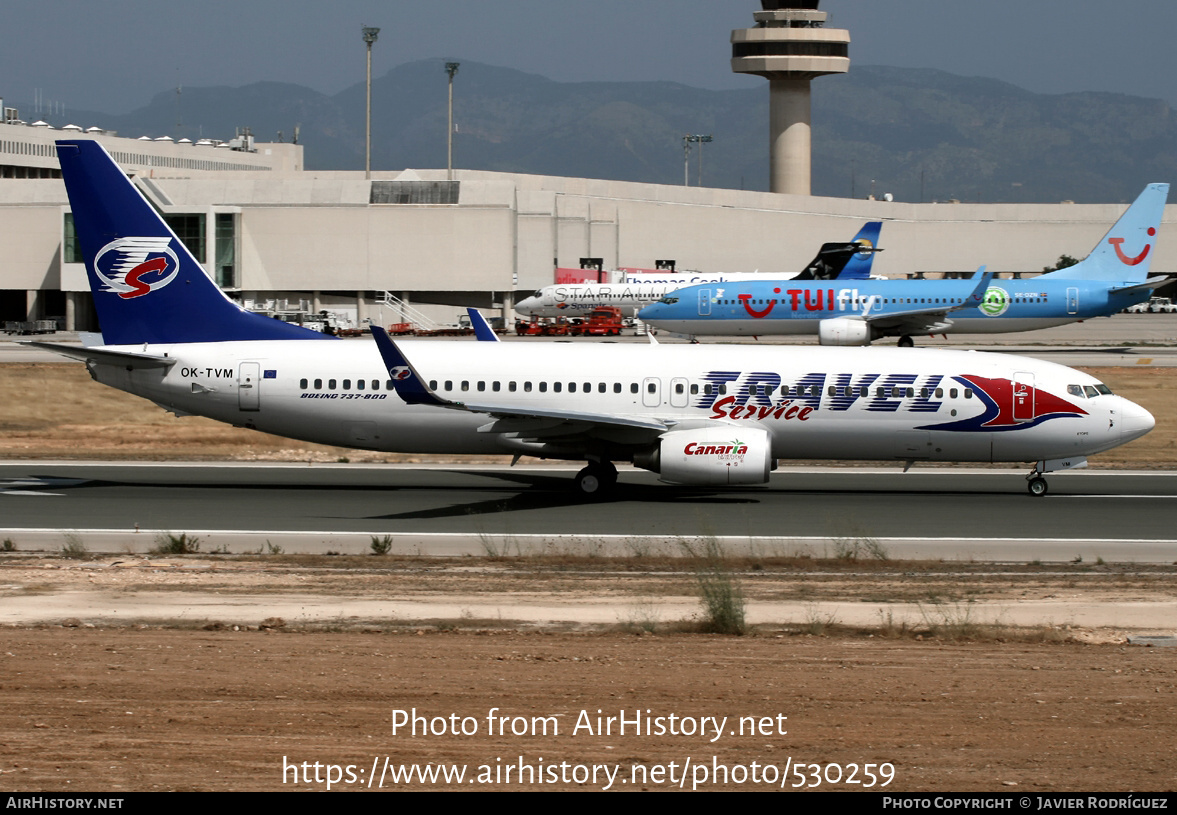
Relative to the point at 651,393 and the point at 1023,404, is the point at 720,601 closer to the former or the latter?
the point at 651,393

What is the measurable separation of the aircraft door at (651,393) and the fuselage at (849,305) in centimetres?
3645

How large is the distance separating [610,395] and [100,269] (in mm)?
11976

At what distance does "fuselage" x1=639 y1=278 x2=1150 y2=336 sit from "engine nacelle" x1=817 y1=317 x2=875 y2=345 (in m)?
1.68

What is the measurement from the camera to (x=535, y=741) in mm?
11141

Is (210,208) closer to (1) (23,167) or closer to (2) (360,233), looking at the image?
(2) (360,233)

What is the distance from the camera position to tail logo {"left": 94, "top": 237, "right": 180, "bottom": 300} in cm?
2938

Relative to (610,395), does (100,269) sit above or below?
above

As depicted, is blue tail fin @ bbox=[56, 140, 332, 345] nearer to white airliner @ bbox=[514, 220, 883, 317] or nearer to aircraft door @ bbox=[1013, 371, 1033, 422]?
aircraft door @ bbox=[1013, 371, 1033, 422]

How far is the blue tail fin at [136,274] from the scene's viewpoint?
29234mm

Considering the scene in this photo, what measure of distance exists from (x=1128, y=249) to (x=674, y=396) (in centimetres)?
4559

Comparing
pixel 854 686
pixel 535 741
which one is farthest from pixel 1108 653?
pixel 535 741

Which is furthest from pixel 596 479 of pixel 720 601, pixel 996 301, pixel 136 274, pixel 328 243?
pixel 328 243

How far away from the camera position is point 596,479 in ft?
92.7

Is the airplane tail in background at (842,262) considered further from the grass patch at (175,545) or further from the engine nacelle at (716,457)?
the grass patch at (175,545)
